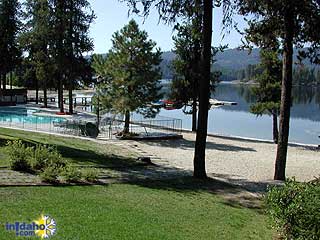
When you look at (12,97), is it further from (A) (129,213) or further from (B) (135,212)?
(A) (129,213)

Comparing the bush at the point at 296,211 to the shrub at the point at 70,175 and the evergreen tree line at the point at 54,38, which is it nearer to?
the shrub at the point at 70,175

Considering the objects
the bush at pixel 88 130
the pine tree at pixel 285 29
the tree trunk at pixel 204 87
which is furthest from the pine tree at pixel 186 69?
the tree trunk at pixel 204 87

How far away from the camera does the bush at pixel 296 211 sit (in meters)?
6.22

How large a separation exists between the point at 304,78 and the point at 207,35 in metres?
161

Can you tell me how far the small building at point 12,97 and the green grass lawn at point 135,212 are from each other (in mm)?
35640

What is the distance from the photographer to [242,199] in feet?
37.0

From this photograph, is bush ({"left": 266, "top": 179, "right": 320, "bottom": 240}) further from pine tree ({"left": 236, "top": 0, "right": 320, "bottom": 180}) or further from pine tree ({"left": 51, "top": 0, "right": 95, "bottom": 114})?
pine tree ({"left": 51, "top": 0, "right": 95, "bottom": 114})

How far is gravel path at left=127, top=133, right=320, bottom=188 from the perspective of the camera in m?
16.3

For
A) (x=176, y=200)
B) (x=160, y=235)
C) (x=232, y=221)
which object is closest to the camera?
(x=160, y=235)

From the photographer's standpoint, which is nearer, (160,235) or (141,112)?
(160,235)

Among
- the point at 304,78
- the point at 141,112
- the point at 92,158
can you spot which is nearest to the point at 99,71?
the point at 141,112

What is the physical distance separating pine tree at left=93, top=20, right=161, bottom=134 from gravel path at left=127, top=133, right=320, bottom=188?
10.5ft

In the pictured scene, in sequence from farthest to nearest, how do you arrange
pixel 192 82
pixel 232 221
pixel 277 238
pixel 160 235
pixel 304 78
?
pixel 304 78, pixel 192 82, pixel 232 221, pixel 277 238, pixel 160 235

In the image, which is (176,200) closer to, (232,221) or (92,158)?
(232,221)
